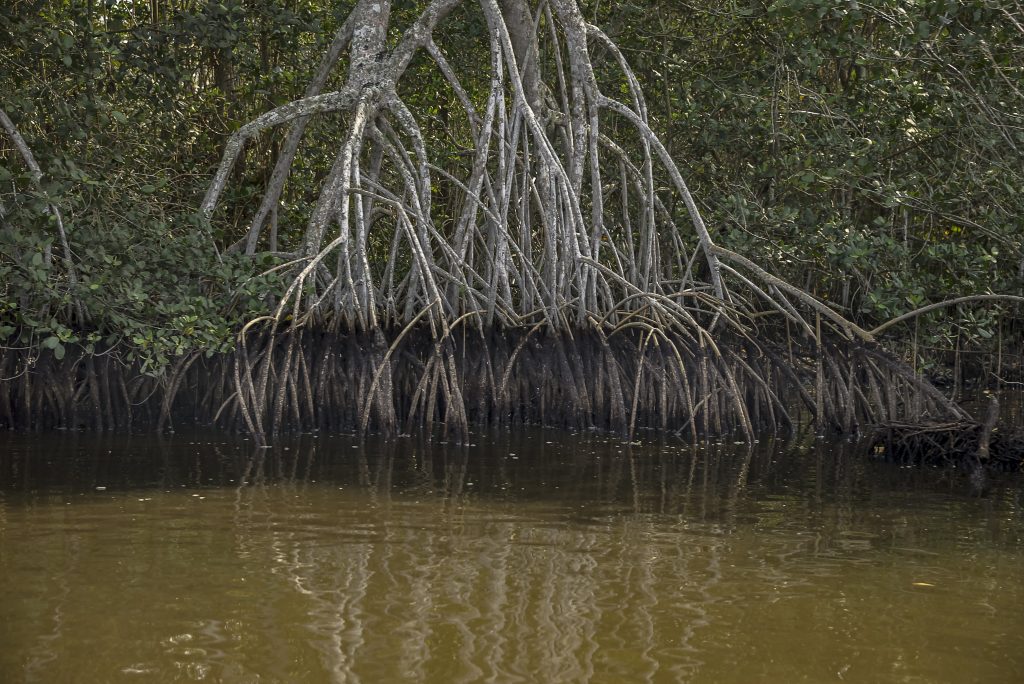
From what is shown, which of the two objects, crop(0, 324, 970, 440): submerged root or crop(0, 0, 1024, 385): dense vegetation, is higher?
crop(0, 0, 1024, 385): dense vegetation

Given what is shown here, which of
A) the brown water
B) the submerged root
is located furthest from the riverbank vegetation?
the brown water

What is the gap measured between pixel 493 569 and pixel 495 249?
432 centimetres

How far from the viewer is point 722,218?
1032 cm

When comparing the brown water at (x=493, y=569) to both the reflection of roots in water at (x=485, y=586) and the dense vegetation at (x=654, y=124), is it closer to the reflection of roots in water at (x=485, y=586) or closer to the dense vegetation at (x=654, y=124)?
the reflection of roots in water at (x=485, y=586)

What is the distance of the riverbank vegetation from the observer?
8383mm

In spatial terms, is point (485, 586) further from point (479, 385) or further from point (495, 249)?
point (495, 249)

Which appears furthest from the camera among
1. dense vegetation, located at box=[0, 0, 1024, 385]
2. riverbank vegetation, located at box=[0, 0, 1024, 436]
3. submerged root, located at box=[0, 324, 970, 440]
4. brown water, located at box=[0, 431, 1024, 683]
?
submerged root, located at box=[0, 324, 970, 440]

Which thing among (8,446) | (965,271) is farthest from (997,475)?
(8,446)

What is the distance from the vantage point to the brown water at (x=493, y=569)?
4.32 meters

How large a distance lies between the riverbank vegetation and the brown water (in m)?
0.85

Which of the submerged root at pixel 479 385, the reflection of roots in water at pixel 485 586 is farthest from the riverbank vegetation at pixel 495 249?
the reflection of roots in water at pixel 485 586

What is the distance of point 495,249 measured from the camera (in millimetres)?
9406

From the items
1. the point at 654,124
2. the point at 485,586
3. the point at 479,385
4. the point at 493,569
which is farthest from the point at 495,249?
the point at 485,586

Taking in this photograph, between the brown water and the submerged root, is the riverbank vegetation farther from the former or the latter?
the brown water
